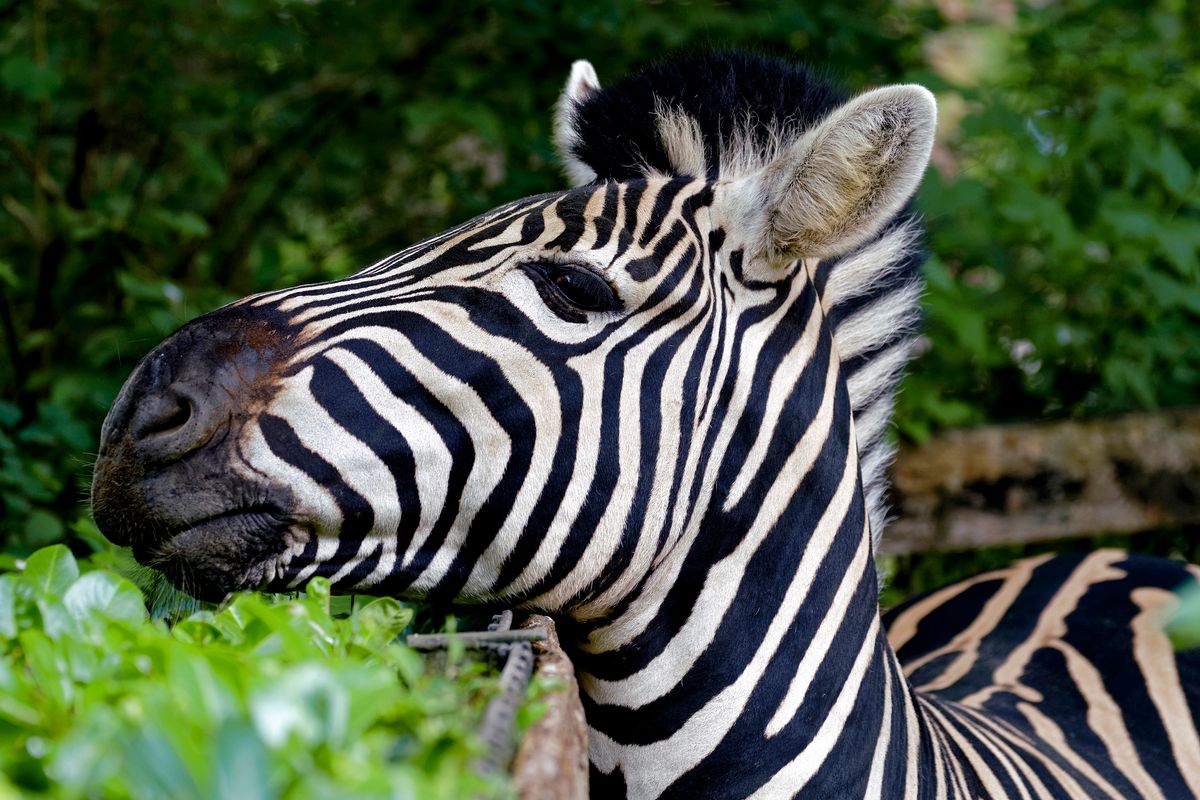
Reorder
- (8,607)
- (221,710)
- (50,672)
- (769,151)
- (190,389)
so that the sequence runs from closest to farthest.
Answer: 1. (221,710)
2. (50,672)
3. (8,607)
4. (190,389)
5. (769,151)

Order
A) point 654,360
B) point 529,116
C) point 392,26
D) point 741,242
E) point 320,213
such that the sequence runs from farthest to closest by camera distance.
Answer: point 320,213 < point 392,26 < point 529,116 < point 741,242 < point 654,360

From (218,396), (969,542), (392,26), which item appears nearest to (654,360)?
(218,396)

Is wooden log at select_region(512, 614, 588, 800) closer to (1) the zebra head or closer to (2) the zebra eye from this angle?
Answer: (1) the zebra head

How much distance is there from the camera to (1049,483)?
4.88 meters

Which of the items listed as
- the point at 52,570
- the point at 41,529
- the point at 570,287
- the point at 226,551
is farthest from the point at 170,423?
the point at 41,529

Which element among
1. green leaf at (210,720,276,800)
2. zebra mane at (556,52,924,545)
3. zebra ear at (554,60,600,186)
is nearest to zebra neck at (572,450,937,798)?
zebra mane at (556,52,924,545)

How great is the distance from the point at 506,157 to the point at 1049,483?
2.81 metres

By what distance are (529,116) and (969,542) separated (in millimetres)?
2721

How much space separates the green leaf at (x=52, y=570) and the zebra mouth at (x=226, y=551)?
0.34 metres

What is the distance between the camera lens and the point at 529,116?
5.12 m

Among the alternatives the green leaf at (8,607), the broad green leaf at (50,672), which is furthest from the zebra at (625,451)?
the broad green leaf at (50,672)

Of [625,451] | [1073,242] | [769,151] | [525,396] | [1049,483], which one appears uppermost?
[769,151]

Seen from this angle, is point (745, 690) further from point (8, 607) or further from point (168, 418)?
point (8, 607)

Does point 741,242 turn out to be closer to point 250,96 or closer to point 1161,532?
point 250,96
